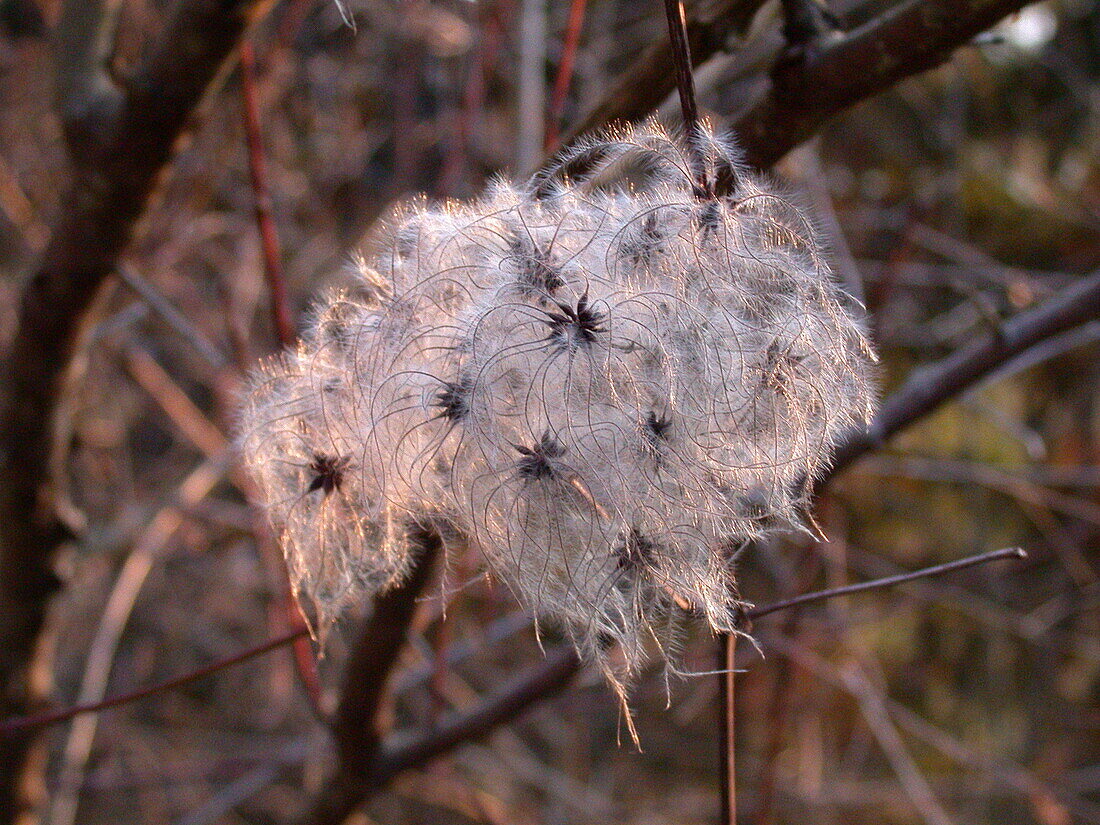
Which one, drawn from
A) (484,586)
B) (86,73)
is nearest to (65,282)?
(86,73)

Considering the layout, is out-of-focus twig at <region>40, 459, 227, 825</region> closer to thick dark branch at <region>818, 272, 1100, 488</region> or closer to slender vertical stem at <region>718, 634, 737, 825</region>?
thick dark branch at <region>818, 272, 1100, 488</region>

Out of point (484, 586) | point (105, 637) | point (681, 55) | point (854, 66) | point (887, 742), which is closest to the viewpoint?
point (681, 55)

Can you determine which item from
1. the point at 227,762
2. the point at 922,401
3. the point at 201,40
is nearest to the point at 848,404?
the point at 922,401

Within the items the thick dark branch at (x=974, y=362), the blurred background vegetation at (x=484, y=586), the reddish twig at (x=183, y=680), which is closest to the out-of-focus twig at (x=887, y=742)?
the thick dark branch at (x=974, y=362)

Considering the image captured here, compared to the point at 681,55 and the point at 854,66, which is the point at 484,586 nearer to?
the point at 854,66

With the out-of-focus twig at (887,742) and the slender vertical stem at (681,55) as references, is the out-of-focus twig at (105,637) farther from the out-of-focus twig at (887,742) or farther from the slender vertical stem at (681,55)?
the slender vertical stem at (681,55)

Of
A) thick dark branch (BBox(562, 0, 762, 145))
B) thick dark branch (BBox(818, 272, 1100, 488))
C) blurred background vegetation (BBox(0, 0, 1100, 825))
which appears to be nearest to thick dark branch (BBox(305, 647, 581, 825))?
thick dark branch (BBox(818, 272, 1100, 488))
